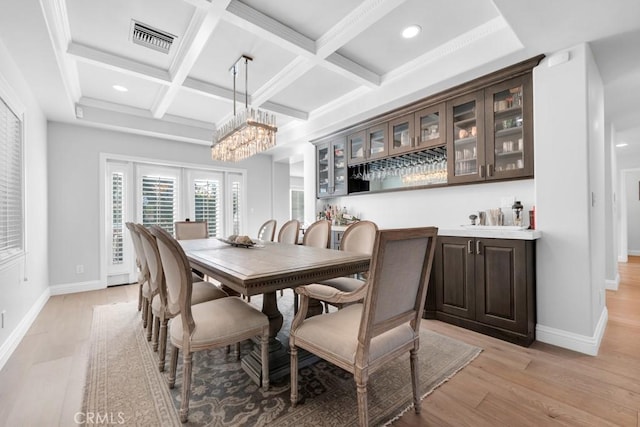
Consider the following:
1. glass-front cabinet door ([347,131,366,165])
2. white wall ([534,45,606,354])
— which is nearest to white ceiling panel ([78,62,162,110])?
glass-front cabinet door ([347,131,366,165])

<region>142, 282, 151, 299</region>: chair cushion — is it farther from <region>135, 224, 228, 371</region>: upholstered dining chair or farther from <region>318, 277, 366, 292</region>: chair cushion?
<region>318, 277, 366, 292</region>: chair cushion

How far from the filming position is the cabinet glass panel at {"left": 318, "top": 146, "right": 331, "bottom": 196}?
4.75m

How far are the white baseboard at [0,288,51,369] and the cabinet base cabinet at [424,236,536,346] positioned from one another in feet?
11.8

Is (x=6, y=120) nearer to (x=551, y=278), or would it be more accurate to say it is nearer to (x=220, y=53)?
(x=220, y=53)

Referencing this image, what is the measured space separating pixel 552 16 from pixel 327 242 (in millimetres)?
2564

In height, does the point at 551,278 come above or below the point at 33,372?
above

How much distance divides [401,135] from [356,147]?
0.77m

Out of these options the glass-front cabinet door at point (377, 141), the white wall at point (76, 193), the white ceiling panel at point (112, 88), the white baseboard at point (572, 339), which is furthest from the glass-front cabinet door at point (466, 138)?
the white wall at point (76, 193)

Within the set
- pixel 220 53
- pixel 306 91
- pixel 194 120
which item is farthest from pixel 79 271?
pixel 306 91

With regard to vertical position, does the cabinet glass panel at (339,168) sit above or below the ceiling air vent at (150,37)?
below

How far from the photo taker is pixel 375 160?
3.93 m

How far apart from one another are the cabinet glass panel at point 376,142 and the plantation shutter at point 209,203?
3.21 m

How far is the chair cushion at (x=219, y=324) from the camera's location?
1545mm

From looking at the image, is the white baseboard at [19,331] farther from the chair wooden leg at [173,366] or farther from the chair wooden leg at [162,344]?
the chair wooden leg at [173,366]
